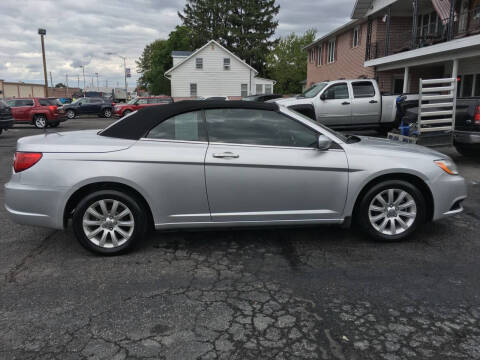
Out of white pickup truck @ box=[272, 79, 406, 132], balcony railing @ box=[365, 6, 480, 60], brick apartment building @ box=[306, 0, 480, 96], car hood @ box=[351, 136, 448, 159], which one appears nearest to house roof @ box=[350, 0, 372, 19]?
brick apartment building @ box=[306, 0, 480, 96]

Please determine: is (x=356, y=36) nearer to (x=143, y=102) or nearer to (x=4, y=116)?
(x=143, y=102)

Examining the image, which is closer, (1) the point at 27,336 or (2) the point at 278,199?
(1) the point at 27,336

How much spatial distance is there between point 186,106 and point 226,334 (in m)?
2.39

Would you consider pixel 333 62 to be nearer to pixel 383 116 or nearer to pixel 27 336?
pixel 383 116

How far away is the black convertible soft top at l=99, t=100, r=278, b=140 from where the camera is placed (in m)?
4.19

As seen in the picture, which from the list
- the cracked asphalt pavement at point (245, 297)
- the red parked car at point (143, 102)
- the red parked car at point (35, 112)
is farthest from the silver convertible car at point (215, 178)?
the red parked car at point (143, 102)

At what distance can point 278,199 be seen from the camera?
4148 mm

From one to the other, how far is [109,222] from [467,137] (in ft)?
23.7

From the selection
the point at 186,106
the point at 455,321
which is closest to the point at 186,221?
the point at 186,106

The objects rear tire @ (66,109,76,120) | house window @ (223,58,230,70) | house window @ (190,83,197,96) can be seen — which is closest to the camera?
rear tire @ (66,109,76,120)

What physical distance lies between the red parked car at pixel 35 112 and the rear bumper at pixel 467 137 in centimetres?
2023

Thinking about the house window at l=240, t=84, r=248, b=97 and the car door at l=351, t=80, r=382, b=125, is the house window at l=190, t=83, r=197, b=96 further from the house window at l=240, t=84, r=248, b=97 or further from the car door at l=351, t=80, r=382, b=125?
the car door at l=351, t=80, r=382, b=125

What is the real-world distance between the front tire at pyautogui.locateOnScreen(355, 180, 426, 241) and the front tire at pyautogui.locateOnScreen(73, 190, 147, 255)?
7.57 ft

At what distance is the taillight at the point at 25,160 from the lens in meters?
4.00
